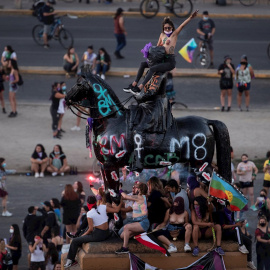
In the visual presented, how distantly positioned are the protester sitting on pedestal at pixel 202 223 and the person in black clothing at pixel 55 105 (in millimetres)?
12355

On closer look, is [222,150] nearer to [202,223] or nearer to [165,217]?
[202,223]

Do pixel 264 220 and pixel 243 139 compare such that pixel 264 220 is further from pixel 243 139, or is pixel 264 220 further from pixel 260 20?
pixel 260 20

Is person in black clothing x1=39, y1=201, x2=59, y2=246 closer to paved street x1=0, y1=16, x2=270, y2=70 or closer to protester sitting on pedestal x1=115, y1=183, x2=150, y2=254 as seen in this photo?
protester sitting on pedestal x1=115, y1=183, x2=150, y2=254

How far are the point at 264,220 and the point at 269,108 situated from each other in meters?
12.7

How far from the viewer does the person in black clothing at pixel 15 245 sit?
25.5m

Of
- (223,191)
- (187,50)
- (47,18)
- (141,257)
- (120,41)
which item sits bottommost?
(141,257)

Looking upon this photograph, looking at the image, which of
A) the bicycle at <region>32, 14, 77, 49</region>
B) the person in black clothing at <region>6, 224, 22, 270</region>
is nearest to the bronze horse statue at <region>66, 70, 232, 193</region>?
the person in black clothing at <region>6, 224, 22, 270</region>

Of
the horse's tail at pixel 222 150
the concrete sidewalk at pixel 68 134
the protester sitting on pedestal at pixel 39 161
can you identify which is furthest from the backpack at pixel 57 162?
the horse's tail at pixel 222 150

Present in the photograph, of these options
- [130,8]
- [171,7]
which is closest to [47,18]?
[171,7]

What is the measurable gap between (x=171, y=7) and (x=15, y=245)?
71.9 ft

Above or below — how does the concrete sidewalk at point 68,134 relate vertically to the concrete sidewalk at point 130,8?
below

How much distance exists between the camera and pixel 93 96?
21922 millimetres

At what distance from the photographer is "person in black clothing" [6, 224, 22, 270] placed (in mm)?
25547

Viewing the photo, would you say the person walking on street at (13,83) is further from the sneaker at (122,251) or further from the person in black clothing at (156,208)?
the sneaker at (122,251)
